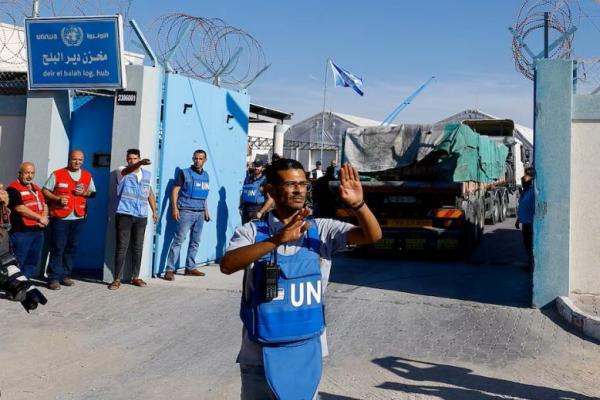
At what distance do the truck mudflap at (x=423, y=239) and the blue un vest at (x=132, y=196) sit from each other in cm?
447

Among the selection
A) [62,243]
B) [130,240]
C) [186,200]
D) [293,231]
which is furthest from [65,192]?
[293,231]

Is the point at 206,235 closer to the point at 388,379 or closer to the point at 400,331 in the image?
the point at 400,331

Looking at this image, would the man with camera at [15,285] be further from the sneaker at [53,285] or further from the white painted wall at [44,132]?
the white painted wall at [44,132]

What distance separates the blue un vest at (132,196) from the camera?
8.08m

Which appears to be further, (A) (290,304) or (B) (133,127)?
(B) (133,127)

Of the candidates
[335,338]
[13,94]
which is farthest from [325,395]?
[13,94]

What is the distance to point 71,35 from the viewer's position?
8445mm

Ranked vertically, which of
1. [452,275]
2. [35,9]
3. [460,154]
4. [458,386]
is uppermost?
[35,9]

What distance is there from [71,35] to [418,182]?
20.2ft

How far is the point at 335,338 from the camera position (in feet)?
20.7

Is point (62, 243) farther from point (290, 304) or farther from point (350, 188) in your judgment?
point (350, 188)

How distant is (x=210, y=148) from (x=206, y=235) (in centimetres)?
137

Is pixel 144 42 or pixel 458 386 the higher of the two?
pixel 144 42

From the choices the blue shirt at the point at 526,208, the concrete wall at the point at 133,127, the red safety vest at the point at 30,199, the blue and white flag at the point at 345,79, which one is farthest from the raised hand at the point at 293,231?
the blue and white flag at the point at 345,79
